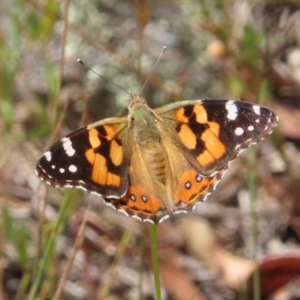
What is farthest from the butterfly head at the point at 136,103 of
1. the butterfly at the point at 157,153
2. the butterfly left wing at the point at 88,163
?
the butterfly left wing at the point at 88,163

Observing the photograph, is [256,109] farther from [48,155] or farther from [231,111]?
[48,155]

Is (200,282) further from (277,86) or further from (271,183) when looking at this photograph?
(277,86)

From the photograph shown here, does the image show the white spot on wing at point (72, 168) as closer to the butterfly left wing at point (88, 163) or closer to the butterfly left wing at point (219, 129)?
the butterfly left wing at point (88, 163)

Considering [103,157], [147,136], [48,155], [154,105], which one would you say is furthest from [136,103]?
[154,105]

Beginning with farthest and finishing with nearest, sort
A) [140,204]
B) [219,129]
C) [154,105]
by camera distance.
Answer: [154,105] < [219,129] < [140,204]

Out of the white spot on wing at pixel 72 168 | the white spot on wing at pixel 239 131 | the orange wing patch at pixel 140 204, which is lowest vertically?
the orange wing patch at pixel 140 204
